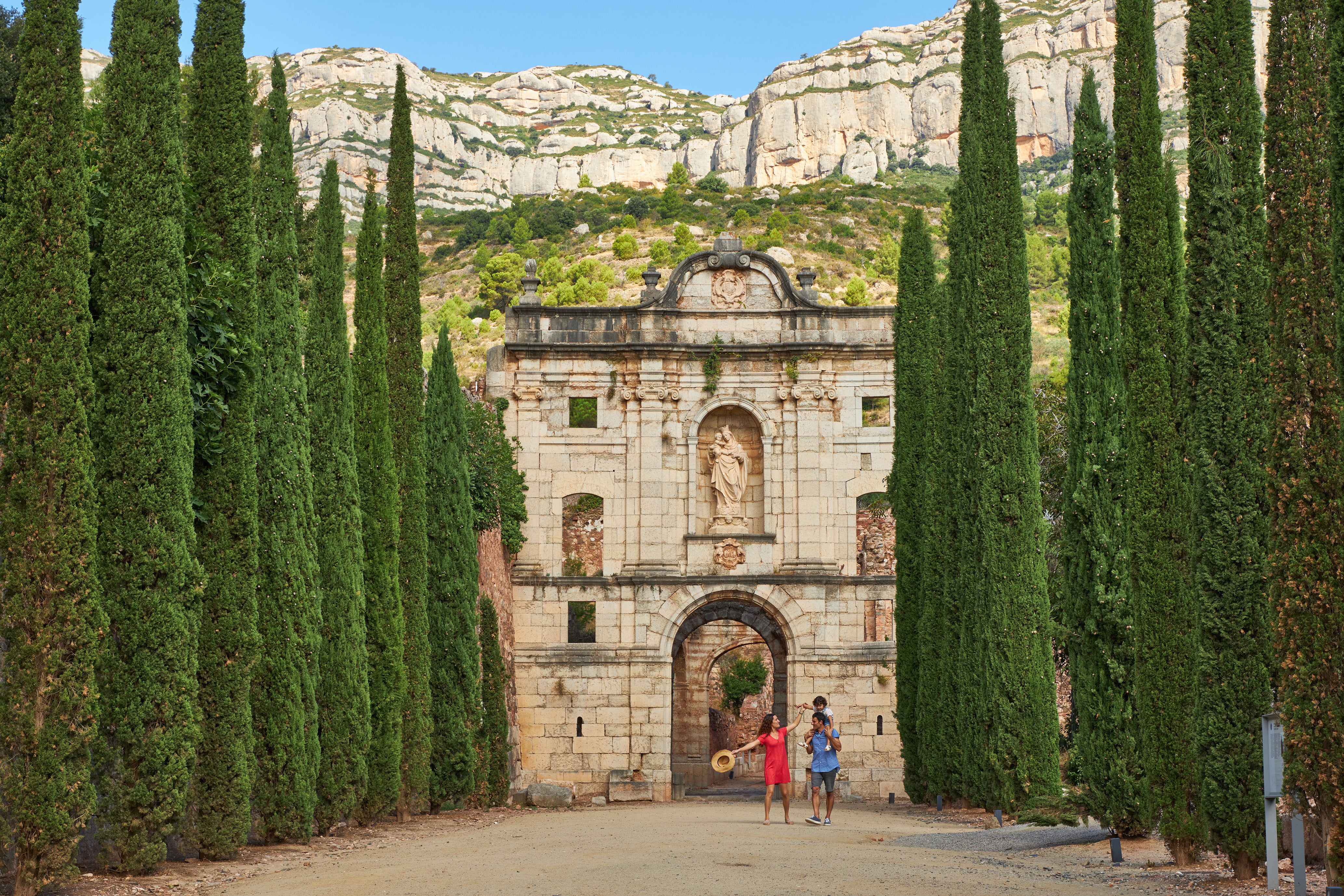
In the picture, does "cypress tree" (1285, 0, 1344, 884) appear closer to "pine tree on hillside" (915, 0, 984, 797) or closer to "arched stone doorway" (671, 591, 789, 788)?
"pine tree on hillside" (915, 0, 984, 797)

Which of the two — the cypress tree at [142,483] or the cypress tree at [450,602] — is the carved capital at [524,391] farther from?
the cypress tree at [142,483]

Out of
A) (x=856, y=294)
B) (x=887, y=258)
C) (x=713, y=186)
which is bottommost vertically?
(x=856, y=294)

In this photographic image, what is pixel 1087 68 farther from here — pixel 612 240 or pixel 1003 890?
pixel 612 240

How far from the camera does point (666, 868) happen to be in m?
9.21

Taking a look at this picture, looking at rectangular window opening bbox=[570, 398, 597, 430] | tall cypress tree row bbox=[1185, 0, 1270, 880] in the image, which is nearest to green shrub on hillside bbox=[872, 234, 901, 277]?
rectangular window opening bbox=[570, 398, 597, 430]

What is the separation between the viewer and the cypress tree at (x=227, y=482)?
36.9 feet

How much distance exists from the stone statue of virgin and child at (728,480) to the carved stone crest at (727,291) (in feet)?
8.27

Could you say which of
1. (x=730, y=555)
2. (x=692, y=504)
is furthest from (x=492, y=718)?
(x=692, y=504)

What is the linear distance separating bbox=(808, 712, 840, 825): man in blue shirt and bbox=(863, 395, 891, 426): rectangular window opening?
54.6 ft

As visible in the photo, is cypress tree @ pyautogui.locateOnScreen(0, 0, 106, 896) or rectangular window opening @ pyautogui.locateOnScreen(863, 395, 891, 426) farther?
rectangular window opening @ pyautogui.locateOnScreen(863, 395, 891, 426)

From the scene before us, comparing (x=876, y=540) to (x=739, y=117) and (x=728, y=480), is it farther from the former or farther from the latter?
(x=739, y=117)

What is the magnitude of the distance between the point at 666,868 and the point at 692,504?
17.5m

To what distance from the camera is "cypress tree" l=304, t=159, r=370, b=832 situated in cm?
1424

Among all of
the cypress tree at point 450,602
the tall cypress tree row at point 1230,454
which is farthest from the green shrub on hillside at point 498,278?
the tall cypress tree row at point 1230,454
